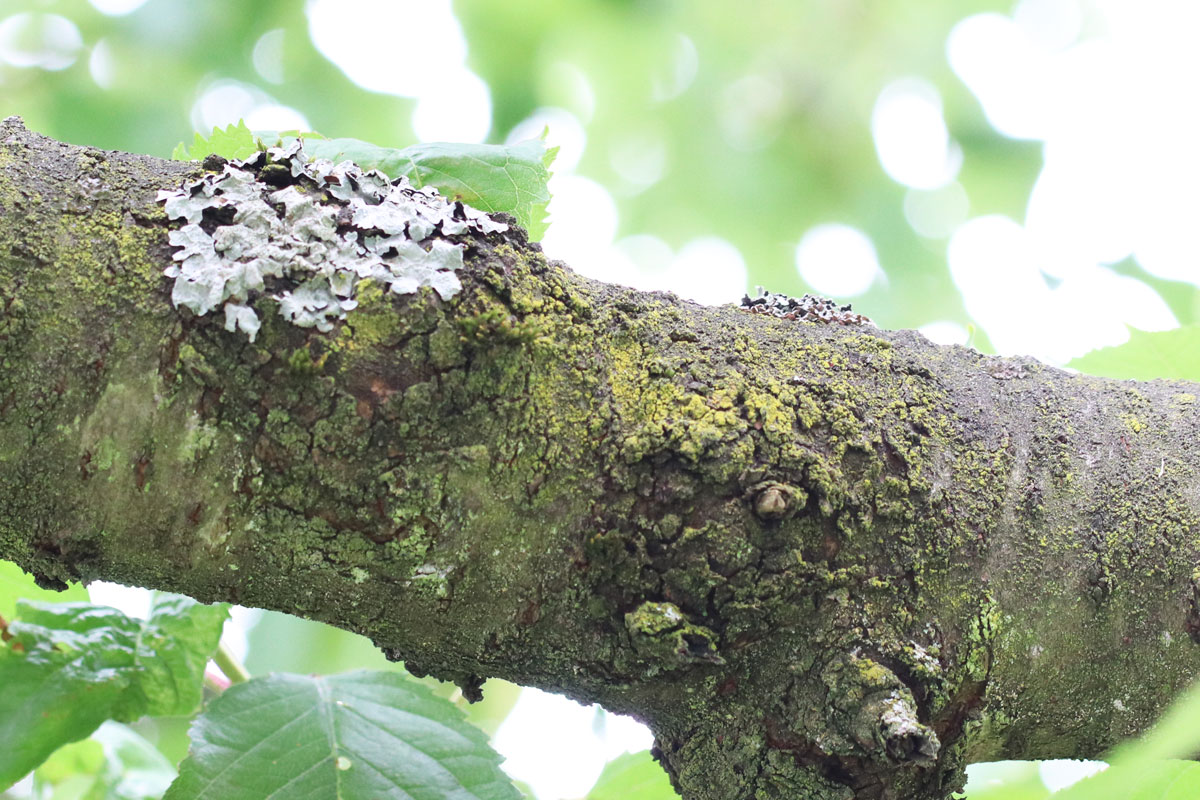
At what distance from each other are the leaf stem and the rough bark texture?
2.36 feet

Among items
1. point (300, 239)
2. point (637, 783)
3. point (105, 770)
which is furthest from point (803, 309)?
point (105, 770)

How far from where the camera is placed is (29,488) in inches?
26.9

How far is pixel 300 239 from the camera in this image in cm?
72

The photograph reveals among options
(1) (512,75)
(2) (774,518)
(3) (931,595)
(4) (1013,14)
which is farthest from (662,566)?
(4) (1013,14)

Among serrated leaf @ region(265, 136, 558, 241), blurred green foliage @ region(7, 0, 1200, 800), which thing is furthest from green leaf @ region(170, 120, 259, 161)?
blurred green foliage @ region(7, 0, 1200, 800)

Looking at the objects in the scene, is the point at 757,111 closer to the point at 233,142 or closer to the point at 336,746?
the point at 233,142

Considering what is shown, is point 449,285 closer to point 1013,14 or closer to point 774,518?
point 774,518

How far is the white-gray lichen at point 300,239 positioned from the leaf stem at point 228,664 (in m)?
0.90

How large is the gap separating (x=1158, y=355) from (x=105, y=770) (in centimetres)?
183

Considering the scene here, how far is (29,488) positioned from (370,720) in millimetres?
600

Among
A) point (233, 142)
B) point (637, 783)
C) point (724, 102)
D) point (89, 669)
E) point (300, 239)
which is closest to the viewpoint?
point (300, 239)

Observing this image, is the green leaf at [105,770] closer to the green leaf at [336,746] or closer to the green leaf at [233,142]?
the green leaf at [336,746]

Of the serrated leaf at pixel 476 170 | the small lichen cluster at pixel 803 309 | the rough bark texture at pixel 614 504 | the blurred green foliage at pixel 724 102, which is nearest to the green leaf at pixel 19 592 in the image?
the rough bark texture at pixel 614 504

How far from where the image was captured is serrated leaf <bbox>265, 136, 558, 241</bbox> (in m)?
1.04
